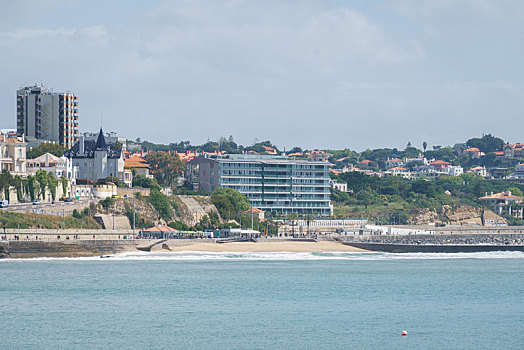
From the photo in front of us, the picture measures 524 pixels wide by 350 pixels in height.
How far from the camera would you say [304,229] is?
15900 centimetres

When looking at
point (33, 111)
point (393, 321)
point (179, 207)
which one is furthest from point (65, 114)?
point (393, 321)

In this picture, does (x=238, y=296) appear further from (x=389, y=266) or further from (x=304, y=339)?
(x=389, y=266)

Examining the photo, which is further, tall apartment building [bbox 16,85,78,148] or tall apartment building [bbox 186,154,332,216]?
tall apartment building [bbox 16,85,78,148]

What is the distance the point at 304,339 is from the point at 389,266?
1955 inches

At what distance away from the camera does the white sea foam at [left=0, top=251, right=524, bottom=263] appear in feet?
339

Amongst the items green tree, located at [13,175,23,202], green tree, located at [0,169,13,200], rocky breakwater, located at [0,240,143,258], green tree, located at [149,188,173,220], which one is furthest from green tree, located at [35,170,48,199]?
rocky breakwater, located at [0,240,143,258]

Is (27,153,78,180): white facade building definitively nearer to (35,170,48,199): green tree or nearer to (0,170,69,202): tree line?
(0,170,69,202): tree line

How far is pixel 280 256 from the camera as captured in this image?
114 meters

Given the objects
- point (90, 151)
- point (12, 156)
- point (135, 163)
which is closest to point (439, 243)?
point (90, 151)

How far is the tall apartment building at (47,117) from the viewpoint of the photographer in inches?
7672

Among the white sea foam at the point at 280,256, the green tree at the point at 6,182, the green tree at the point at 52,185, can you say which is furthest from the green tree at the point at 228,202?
the green tree at the point at 6,182

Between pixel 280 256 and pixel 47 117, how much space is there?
95.9 meters

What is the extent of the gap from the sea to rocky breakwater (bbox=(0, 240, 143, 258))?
4.92 ft

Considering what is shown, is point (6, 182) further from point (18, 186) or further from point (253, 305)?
point (253, 305)
